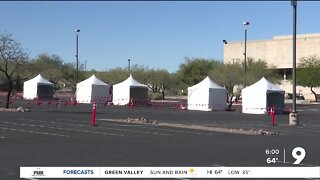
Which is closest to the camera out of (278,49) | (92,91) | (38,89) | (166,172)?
(166,172)

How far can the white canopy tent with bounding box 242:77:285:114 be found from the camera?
48938mm

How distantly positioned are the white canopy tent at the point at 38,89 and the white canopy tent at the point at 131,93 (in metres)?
11.6

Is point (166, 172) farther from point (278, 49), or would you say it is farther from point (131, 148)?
point (278, 49)

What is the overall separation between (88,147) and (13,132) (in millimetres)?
6366

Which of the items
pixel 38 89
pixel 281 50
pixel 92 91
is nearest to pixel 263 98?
pixel 92 91

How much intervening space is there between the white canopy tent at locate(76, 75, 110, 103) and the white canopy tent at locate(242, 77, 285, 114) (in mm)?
20024

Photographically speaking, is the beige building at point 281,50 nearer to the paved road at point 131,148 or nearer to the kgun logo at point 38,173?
the paved road at point 131,148

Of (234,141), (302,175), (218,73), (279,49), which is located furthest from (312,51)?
(302,175)

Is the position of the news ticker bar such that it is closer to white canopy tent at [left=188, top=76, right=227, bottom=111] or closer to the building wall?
white canopy tent at [left=188, top=76, right=227, bottom=111]

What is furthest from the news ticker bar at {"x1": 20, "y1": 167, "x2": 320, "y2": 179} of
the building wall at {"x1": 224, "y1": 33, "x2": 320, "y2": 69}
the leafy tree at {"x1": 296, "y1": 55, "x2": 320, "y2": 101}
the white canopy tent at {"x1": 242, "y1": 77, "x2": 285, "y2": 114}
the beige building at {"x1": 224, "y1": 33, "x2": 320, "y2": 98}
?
the building wall at {"x1": 224, "y1": 33, "x2": 320, "y2": 69}

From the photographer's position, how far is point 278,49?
117m

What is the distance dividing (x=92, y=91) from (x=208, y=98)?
15.9 meters

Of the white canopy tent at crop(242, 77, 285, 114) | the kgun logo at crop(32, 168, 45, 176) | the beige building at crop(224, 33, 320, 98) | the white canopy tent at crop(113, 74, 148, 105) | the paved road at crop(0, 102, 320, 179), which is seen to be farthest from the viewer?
the beige building at crop(224, 33, 320, 98)

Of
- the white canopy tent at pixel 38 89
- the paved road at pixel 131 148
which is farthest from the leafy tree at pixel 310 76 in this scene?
the paved road at pixel 131 148
